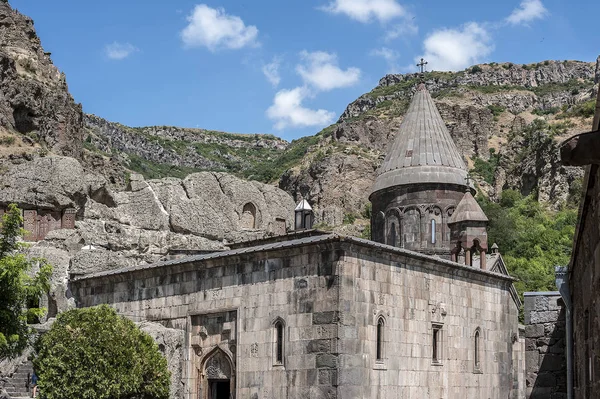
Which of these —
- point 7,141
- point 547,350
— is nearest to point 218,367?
point 547,350

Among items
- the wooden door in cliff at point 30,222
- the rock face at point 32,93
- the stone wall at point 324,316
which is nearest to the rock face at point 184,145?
the rock face at point 32,93

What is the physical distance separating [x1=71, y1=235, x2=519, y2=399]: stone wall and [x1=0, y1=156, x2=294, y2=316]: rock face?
367 inches

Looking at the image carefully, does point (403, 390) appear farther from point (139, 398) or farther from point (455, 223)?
point (455, 223)

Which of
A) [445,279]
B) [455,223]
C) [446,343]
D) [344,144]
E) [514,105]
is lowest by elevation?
[446,343]

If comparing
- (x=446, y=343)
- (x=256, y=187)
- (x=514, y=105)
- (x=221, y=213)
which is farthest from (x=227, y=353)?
(x=514, y=105)

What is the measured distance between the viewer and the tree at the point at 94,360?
50.0 ft

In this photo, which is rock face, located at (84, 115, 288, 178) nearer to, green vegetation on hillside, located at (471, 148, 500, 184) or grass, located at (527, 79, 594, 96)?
green vegetation on hillside, located at (471, 148, 500, 184)

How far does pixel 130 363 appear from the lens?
15.5 m

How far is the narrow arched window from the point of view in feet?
50.5

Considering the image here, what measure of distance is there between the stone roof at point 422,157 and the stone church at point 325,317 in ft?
24.1

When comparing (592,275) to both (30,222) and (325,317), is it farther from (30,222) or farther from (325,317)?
(30,222)

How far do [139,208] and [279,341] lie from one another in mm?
15704

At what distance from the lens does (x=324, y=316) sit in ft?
48.0

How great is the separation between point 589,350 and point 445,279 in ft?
31.6
